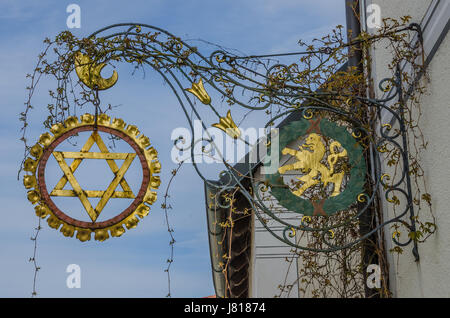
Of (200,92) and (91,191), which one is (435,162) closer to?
(200,92)

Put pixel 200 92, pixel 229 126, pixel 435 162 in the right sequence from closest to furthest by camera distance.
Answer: pixel 435 162, pixel 229 126, pixel 200 92

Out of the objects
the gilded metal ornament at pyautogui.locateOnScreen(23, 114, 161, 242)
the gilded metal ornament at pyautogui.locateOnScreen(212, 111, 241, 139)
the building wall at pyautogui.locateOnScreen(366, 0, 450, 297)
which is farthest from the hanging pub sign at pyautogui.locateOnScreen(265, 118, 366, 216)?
the gilded metal ornament at pyautogui.locateOnScreen(23, 114, 161, 242)

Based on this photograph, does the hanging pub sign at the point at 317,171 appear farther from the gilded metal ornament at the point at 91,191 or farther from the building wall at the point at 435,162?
the gilded metal ornament at the point at 91,191

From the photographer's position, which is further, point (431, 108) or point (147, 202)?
point (147, 202)

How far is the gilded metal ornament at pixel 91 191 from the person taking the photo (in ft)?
13.8

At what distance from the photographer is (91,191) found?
436 centimetres

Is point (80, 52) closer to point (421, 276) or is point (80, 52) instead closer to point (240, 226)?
point (421, 276)

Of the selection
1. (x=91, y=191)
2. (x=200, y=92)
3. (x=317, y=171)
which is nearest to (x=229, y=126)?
(x=200, y=92)

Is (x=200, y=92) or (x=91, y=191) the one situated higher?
(x=200, y=92)

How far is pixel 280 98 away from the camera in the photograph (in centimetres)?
433

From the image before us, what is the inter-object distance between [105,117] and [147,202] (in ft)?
2.08

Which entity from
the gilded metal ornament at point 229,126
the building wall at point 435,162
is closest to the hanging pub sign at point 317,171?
the gilded metal ornament at point 229,126
